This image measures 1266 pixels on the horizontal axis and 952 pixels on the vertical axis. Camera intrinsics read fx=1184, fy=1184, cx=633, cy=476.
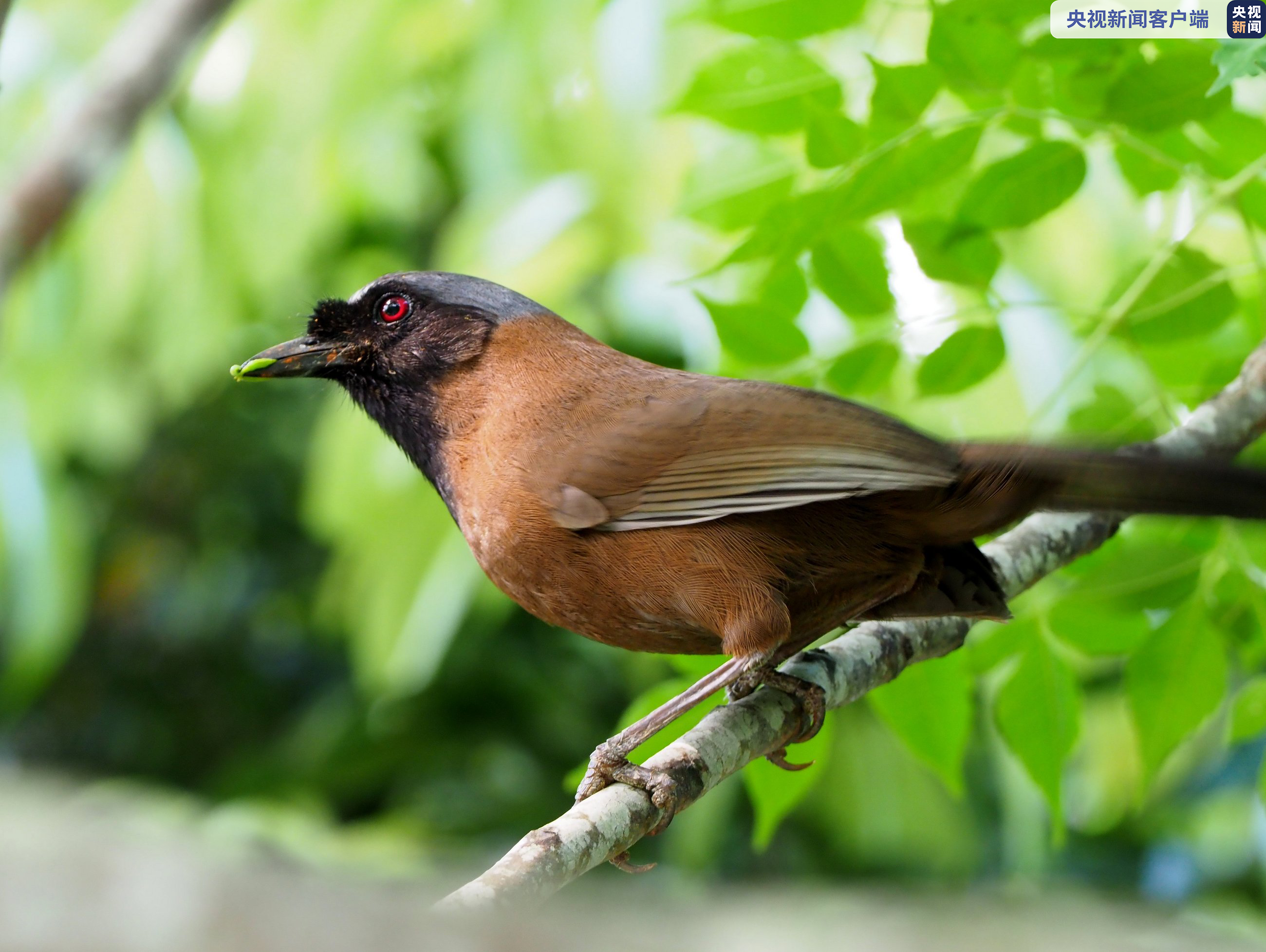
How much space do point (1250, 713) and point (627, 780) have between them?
1.24 m

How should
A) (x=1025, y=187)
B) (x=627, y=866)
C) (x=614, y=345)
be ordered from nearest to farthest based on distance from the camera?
(x=627, y=866) → (x=1025, y=187) → (x=614, y=345)

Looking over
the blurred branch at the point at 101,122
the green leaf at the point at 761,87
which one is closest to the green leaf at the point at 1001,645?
the green leaf at the point at 761,87

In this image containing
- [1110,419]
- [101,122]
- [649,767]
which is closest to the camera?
[649,767]

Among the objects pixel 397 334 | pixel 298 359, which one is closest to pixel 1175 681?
pixel 397 334

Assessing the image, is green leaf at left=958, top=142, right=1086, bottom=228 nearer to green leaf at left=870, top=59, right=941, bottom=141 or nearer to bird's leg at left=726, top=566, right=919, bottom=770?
green leaf at left=870, top=59, right=941, bottom=141

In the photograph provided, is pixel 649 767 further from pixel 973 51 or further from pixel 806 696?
pixel 973 51

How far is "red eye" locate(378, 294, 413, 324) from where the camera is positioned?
2.72 m

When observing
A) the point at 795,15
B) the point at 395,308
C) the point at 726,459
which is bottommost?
the point at 726,459

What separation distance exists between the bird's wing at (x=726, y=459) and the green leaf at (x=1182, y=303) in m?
0.58

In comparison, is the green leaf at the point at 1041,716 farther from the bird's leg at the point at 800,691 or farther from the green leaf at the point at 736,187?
the green leaf at the point at 736,187

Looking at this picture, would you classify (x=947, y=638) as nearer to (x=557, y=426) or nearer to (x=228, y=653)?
(x=557, y=426)

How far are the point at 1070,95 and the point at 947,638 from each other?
105 centimetres

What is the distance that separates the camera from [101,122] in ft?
12.2

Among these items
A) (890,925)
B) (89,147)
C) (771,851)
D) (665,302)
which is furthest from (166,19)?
(771,851)
